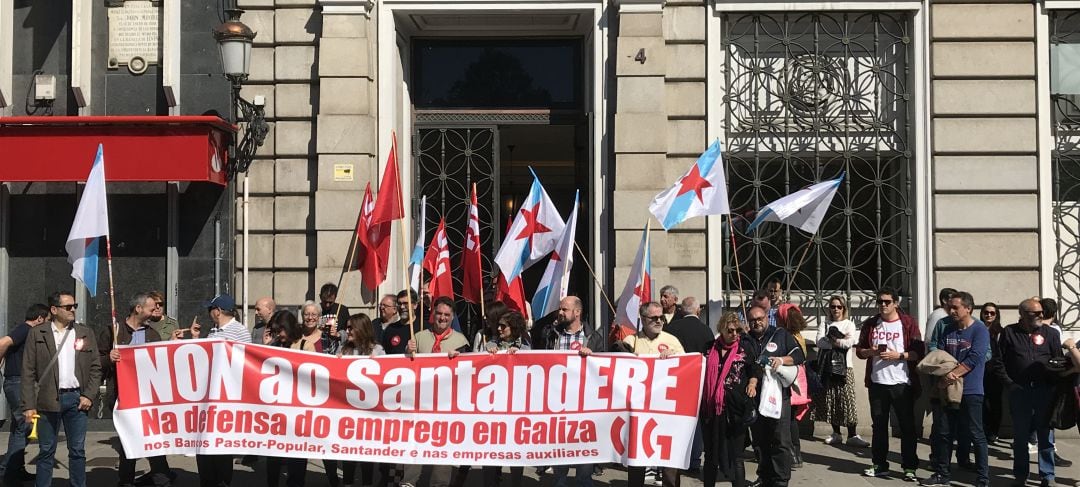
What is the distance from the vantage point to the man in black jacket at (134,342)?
10047 mm

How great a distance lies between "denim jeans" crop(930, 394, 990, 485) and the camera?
33.4 feet

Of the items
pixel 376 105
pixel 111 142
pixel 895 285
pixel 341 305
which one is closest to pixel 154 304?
pixel 341 305

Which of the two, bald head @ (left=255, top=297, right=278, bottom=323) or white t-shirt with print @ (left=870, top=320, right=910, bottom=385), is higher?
bald head @ (left=255, top=297, right=278, bottom=323)

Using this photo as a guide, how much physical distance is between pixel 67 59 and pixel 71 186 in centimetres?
149

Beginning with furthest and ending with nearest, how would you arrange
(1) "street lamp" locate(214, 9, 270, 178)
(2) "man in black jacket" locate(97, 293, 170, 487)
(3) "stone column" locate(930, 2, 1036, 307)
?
(3) "stone column" locate(930, 2, 1036, 307) → (1) "street lamp" locate(214, 9, 270, 178) → (2) "man in black jacket" locate(97, 293, 170, 487)

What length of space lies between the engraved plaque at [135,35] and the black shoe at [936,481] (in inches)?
375

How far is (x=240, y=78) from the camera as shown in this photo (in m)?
12.7

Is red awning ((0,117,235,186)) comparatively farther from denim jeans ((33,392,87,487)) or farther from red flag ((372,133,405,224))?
denim jeans ((33,392,87,487))

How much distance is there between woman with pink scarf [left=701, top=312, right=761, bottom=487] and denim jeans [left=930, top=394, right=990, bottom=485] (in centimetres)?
210

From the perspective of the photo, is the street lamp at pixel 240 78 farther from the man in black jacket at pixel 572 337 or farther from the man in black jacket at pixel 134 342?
the man in black jacket at pixel 572 337

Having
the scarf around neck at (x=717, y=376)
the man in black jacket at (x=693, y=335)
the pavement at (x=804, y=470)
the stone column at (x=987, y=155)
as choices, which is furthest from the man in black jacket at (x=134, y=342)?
the stone column at (x=987, y=155)

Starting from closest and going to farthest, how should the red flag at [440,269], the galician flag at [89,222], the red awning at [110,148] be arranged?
the galician flag at [89,222]
the red flag at [440,269]
the red awning at [110,148]

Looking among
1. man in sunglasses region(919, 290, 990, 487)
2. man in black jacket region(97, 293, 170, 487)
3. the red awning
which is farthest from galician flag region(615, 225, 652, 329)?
the red awning

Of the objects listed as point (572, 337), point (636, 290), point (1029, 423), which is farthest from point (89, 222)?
point (1029, 423)
